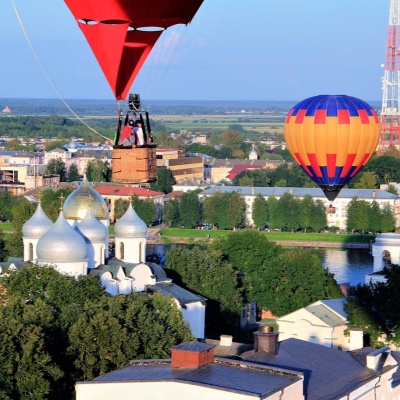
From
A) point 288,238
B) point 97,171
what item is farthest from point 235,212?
point 97,171

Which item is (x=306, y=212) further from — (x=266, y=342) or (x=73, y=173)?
(x=266, y=342)

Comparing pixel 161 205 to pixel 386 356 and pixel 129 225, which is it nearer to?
pixel 129 225

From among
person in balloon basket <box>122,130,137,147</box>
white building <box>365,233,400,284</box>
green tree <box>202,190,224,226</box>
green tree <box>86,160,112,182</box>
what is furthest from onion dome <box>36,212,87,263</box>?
green tree <box>86,160,112,182</box>

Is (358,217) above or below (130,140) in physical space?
below

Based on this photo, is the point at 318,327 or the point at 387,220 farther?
the point at 387,220

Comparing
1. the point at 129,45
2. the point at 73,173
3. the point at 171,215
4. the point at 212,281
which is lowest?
the point at 171,215

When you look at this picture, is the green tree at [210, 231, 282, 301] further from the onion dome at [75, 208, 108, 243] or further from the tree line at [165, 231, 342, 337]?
the onion dome at [75, 208, 108, 243]

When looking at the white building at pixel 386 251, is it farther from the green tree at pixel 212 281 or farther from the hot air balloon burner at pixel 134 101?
the hot air balloon burner at pixel 134 101

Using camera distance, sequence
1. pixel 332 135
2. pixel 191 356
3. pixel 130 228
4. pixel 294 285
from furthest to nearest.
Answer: pixel 294 285 → pixel 130 228 → pixel 332 135 → pixel 191 356
